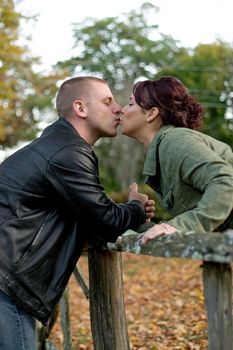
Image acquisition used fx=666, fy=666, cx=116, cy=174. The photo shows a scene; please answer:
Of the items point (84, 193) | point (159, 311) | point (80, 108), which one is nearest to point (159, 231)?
point (84, 193)

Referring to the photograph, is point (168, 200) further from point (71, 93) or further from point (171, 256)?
point (71, 93)

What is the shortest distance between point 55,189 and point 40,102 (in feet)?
94.8

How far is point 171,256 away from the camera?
2.72 m

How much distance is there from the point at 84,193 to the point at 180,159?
1.65ft

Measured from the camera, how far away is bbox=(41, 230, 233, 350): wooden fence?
98.6 inches

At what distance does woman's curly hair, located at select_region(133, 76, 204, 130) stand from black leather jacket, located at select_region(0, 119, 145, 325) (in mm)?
494

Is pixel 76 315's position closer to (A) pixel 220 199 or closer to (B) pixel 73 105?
(B) pixel 73 105

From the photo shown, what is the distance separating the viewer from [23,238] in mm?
3279

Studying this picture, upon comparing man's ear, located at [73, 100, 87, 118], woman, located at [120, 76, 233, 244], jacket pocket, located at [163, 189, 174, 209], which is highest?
man's ear, located at [73, 100, 87, 118]

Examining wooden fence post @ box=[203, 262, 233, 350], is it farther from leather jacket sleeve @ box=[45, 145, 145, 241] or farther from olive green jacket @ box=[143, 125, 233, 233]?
leather jacket sleeve @ box=[45, 145, 145, 241]

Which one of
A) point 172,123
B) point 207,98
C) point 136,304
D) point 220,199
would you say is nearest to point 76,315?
point 136,304

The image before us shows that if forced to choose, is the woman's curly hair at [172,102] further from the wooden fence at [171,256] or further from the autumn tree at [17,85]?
the autumn tree at [17,85]

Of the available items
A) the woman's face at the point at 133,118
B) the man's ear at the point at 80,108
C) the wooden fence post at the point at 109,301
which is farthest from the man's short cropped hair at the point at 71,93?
the wooden fence post at the point at 109,301

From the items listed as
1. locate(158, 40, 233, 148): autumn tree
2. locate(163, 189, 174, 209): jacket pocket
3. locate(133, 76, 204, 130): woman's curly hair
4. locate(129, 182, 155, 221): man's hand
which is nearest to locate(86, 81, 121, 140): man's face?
locate(133, 76, 204, 130): woman's curly hair
